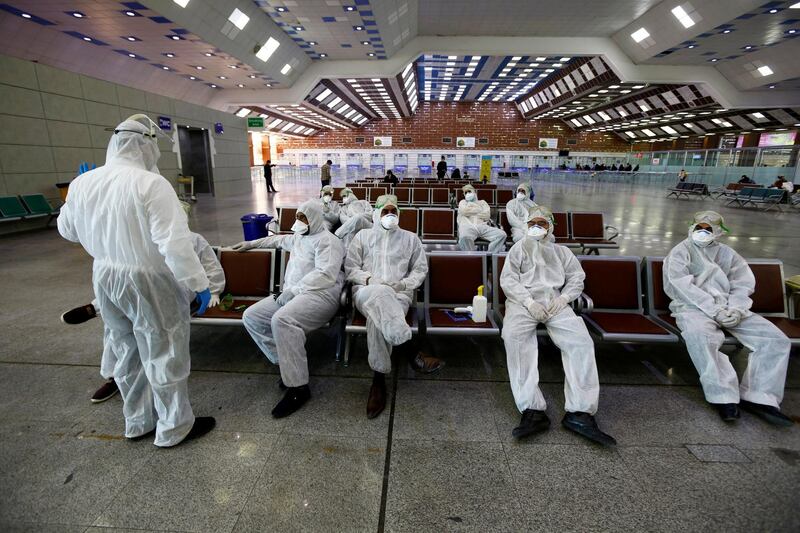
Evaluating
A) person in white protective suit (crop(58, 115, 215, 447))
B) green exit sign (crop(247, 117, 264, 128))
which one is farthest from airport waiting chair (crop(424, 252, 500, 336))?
green exit sign (crop(247, 117, 264, 128))

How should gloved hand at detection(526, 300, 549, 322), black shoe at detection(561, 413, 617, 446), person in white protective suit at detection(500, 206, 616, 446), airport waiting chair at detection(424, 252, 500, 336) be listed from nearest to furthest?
black shoe at detection(561, 413, 617, 446), person in white protective suit at detection(500, 206, 616, 446), gloved hand at detection(526, 300, 549, 322), airport waiting chair at detection(424, 252, 500, 336)

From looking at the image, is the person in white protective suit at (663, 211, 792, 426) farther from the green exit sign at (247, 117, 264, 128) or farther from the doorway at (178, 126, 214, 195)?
the green exit sign at (247, 117, 264, 128)

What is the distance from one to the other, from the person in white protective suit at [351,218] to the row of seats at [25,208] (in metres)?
8.07

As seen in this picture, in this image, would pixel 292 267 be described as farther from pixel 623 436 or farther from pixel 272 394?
pixel 623 436

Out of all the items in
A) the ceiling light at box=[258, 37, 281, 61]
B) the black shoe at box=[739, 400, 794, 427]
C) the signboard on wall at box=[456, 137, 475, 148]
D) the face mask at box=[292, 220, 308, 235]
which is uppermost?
the ceiling light at box=[258, 37, 281, 61]

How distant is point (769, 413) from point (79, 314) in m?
4.75

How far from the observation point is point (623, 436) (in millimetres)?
2467

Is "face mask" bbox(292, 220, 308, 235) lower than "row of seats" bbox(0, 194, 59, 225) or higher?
higher

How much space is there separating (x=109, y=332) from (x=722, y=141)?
56.6 meters

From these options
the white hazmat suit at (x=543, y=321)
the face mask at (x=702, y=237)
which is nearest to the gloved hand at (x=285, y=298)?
the white hazmat suit at (x=543, y=321)

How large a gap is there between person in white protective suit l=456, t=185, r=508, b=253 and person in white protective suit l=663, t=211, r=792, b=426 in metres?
3.08

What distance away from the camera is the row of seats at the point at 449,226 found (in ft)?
21.4

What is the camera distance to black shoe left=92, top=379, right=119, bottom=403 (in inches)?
110

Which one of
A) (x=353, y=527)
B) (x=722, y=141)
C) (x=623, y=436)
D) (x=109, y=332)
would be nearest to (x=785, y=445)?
(x=623, y=436)
